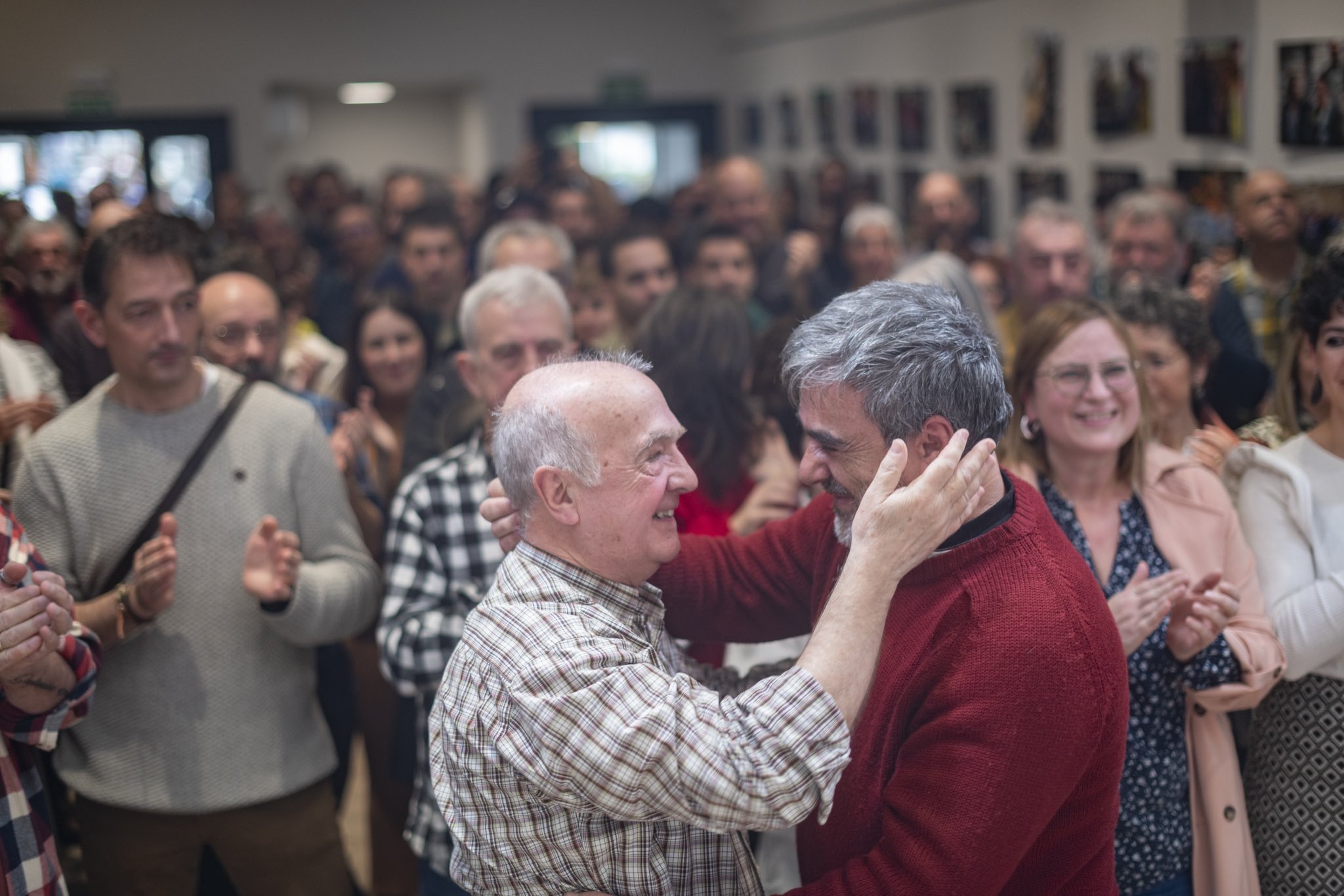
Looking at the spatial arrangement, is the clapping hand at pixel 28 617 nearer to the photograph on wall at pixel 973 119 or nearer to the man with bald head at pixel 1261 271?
the man with bald head at pixel 1261 271

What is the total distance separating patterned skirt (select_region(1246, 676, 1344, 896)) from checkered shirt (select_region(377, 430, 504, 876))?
1727 millimetres

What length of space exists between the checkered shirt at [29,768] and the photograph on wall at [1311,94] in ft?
14.4

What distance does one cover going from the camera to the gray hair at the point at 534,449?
1853 millimetres

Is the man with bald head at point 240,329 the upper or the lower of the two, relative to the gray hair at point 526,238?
lower

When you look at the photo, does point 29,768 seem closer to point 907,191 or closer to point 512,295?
point 512,295

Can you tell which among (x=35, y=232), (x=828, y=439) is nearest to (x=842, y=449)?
(x=828, y=439)

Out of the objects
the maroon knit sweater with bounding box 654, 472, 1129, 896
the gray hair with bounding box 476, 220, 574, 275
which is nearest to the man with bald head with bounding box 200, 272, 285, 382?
the gray hair with bounding box 476, 220, 574, 275

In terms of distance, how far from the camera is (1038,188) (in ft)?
26.7

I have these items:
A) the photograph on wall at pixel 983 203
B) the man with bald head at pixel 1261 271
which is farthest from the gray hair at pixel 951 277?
the photograph on wall at pixel 983 203

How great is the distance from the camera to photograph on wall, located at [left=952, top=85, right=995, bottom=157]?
8781 millimetres

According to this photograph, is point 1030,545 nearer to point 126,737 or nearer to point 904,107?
point 126,737

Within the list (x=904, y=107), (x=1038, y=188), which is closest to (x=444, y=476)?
(x=1038, y=188)

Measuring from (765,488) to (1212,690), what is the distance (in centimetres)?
112

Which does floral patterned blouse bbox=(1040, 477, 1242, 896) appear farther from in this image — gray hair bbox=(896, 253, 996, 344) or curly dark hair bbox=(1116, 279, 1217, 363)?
gray hair bbox=(896, 253, 996, 344)
